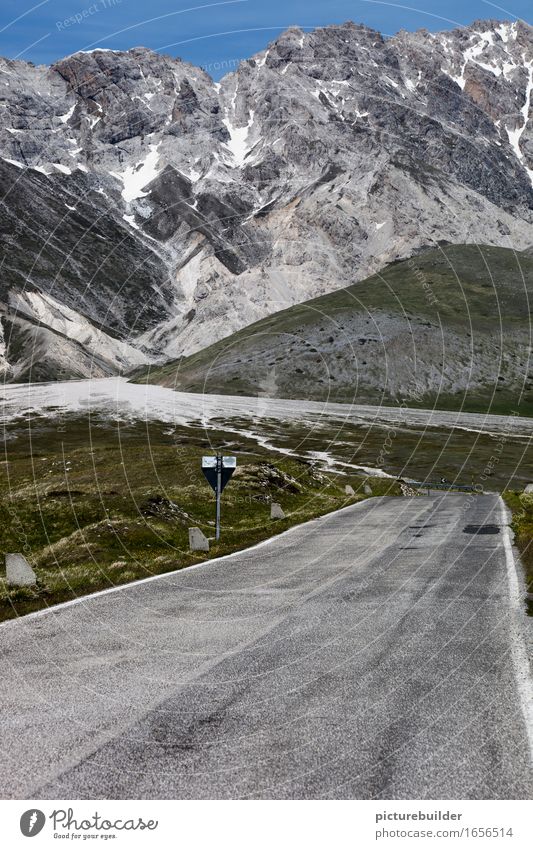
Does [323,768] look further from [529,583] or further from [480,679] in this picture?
[529,583]

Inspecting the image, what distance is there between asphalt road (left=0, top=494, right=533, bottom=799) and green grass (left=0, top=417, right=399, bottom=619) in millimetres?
4848

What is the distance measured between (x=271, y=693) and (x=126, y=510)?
32713 millimetres

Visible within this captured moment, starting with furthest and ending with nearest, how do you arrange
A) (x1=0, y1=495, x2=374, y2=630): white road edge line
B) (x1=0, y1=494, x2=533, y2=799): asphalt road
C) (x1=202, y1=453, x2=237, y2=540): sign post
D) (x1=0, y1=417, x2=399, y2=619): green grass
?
1. (x1=202, y1=453, x2=237, y2=540): sign post
2. (x1=0, y1=417, x2=399, y2=619): green grass
3. (x1=0, y1=495, x2=374, y2=630): white road edge line
4. (x1=0, y1=494, x2=533, y2=799): asphalt road

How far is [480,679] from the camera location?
13750 mm

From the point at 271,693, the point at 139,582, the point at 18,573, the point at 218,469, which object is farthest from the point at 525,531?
the point at 271,693

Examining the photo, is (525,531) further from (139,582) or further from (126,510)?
(126,510)

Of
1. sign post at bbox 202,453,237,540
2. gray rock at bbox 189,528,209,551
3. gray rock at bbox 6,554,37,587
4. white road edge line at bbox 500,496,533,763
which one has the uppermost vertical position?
sign post at bbox 202,453,237,540

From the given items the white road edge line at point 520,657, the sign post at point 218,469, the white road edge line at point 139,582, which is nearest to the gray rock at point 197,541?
the white road edge line at point 139,582

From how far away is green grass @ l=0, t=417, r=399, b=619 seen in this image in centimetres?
2867

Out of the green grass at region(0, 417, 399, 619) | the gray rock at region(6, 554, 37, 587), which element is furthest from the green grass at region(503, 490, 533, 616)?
the gray rock at region(6, 554, 37, 587)

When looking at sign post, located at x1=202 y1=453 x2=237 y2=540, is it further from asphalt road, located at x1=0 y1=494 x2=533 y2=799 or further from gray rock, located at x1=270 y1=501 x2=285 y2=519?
gray rock, located at x1=270 y1=501 x2=285 y2=519
